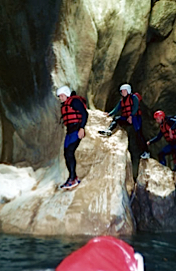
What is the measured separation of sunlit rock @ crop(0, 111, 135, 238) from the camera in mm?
4586

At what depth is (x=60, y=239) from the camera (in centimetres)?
401

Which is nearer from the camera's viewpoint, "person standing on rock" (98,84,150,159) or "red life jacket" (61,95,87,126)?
"red life jacket" (61,95,87,126)

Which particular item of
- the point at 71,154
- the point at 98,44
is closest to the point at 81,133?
the point at 71,154

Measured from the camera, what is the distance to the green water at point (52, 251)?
271 cm

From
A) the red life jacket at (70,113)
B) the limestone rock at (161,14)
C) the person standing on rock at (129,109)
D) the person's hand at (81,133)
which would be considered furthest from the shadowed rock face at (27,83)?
the limestone rock at (161,14)

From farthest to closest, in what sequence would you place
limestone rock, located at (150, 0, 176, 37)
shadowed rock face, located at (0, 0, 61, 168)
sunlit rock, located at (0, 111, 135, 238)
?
1. limestone rock, located at (150, 0, 176, 37)
2. shadowed rock face, located at (0, 0, 61, 168)
3. sunlit rock, located at (0, 111, 135, 238)

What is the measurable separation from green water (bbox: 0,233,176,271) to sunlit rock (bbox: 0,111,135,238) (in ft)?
1.20

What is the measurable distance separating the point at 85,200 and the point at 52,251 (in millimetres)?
1687

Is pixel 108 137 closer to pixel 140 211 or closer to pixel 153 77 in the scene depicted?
pixel 140 211

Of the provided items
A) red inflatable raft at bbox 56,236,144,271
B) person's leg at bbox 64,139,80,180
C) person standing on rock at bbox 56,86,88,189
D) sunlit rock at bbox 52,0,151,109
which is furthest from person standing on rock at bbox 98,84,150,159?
red inflatable raft at bbox 56,236,144,271

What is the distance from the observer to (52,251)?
3.22m

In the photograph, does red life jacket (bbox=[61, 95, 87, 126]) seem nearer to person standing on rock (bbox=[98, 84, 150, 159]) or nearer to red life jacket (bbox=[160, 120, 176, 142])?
person standing on rock (bbox=[98, 84, 150, 159])

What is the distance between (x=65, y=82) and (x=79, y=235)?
331 centimetres

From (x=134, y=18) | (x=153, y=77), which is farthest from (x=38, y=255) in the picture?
(x=153, y=77)
